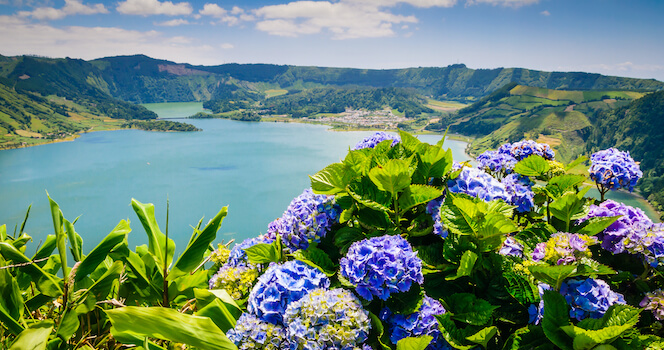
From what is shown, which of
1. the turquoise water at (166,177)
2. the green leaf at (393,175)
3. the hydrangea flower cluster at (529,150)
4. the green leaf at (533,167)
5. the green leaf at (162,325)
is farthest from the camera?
the turquoise water at (166,177)

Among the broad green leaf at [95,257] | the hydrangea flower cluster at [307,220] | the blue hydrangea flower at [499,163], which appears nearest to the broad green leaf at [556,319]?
the hydrangea flower cluster at [307,220]

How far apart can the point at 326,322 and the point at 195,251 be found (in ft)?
2.26

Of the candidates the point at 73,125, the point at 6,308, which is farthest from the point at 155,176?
the point at 6,308

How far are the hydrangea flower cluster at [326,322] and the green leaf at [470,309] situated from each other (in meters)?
0.38

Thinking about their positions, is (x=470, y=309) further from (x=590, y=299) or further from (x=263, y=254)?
(x=263, y=254)

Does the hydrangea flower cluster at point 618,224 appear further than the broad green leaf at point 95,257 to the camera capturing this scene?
Yes

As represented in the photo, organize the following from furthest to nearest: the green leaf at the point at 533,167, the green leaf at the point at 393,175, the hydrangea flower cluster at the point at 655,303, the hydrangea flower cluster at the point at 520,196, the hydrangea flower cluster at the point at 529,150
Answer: the hydrangea flower cluster at the point at 529,150 < the green leaf at the point at 533,167 < the hydrangea flower cluster at the point at 520,196 < the green leaf at the point at 393,175 < the hydrangea flower cluster at the point at 655,303

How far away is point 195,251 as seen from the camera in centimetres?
154

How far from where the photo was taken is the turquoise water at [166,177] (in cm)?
6028

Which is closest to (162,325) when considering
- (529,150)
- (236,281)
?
(236,281)

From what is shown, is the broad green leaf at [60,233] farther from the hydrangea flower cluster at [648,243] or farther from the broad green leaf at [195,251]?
the hydrangea flower cluster at [648,243]

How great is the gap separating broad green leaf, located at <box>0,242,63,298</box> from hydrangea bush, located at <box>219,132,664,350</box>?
63 centimetres

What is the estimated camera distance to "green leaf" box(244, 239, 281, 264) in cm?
161

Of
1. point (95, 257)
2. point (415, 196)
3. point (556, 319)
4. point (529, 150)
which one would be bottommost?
point (556, 319)
